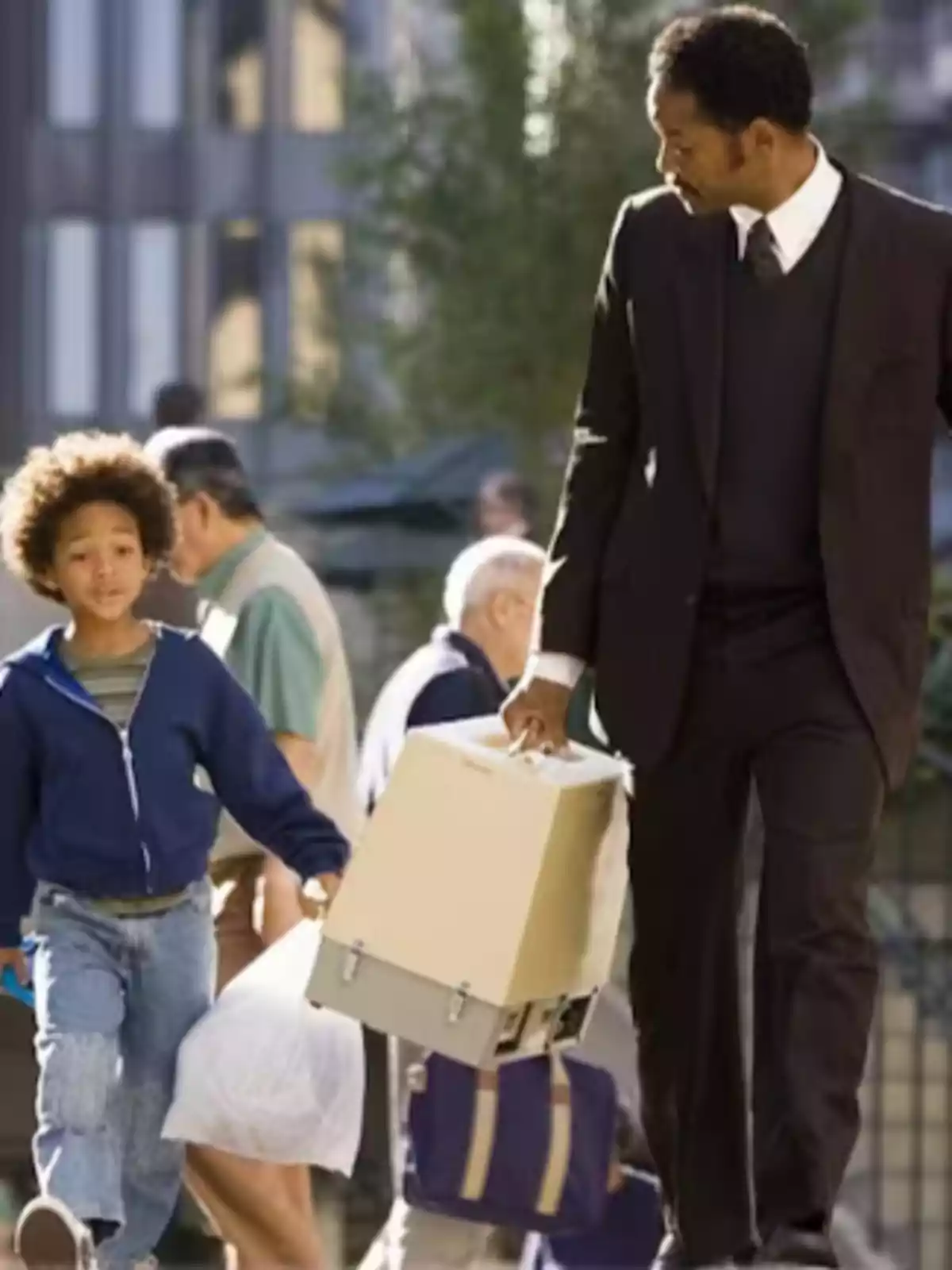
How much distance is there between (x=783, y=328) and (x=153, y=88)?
24304 millimetres

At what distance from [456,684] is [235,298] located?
74.5 ft

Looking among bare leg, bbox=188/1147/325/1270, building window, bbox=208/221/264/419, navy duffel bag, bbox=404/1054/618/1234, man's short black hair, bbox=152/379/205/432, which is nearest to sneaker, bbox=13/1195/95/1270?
bare leg, bbox=188/1147/325/1270

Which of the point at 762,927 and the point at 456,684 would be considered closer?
the point at 762,927

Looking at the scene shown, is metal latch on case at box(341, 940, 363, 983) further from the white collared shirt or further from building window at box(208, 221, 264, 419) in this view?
building window at box(208, 221, 264, 419)

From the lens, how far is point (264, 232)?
29703mm

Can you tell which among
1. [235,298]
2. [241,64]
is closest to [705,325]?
[241,64]

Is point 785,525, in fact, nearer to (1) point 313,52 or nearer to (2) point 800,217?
(2) point 800,217

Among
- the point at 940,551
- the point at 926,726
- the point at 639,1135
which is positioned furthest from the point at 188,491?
the point at 940,551

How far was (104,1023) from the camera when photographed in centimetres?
561

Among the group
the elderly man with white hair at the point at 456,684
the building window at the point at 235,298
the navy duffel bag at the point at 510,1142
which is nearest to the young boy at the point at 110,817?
the navy duffel bag at the point at 510,1142

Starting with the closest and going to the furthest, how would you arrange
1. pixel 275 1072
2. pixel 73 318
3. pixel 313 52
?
1. pixel 275 1072
2. pixel 73 318
3. pixel 313 52

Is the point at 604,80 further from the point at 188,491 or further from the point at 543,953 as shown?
the point at 543,953

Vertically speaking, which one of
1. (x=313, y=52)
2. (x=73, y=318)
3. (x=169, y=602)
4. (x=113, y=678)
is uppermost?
(x=113, y=678)

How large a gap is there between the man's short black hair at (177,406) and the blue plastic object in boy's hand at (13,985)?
413 centimetres
